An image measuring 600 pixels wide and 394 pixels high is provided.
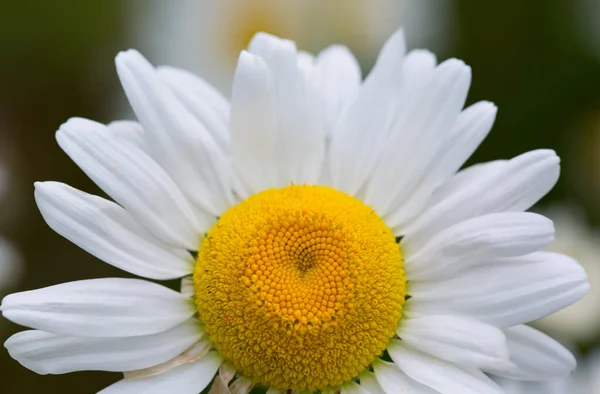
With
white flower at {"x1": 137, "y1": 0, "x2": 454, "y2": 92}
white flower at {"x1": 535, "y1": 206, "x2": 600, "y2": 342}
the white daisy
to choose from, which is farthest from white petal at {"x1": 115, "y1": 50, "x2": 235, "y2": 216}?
white flower at {"x1": 137, "y1": 0, "x2": 454, "y2": 92}

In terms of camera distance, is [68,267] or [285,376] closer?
[285,376]

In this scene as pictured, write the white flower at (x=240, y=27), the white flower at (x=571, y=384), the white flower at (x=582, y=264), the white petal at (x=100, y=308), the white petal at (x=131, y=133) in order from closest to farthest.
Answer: the white petal at (x=100, y=308)
the white petal at (x=131, y=133)
the white flower at (x=571, y=384)
the white flower at (x=582, y=264)
the white flower at (x=240, y=27)

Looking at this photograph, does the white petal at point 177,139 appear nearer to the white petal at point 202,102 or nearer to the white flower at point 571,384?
the white petal at point 202,102

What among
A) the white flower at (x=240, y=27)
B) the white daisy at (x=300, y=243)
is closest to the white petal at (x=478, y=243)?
the white daisy at (x=300, y=243)

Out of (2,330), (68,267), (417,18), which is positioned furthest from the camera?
(417,18)

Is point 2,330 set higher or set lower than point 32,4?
lower

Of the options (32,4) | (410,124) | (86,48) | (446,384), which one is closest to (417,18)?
(86,48)

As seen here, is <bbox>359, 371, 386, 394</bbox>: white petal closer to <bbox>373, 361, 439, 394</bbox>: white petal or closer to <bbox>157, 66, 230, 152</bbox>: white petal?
<bbox>373, 361, 439, 394</bbox>: white petal

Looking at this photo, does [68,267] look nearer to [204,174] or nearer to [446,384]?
→ [204,174]
